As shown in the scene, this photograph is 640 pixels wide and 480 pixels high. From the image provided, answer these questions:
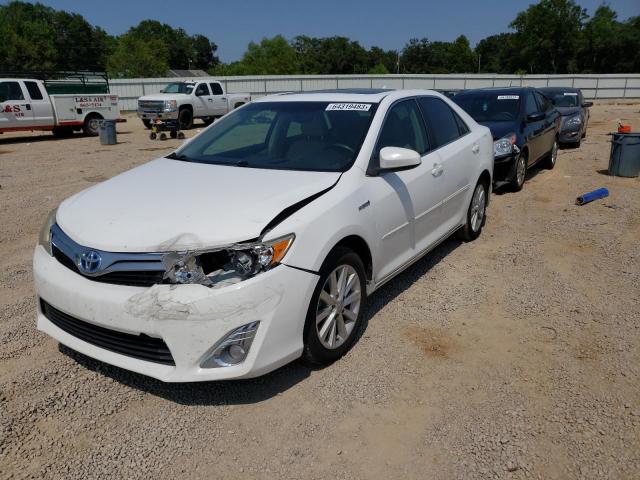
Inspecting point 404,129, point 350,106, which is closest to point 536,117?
point 404,129

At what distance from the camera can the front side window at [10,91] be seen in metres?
16.0

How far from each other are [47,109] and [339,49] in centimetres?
9416

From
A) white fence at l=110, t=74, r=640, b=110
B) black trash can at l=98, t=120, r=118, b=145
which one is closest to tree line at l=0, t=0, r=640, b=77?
white fence at l=110, t=74, r=640, b=110

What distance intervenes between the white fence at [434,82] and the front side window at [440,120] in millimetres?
31304

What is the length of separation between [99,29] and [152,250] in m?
117

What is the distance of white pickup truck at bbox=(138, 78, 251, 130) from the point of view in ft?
65.4

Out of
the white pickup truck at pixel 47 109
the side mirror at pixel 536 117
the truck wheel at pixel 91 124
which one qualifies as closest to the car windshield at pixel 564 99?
the side mirror at pixel 536 117

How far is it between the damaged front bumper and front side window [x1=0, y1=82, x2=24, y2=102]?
16.2 metres

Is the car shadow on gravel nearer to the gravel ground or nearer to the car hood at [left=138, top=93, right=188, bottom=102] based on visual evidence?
the gravel ground

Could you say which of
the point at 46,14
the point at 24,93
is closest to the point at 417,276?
the point at 24,93

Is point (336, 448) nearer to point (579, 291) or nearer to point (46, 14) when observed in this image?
point (579, 291)

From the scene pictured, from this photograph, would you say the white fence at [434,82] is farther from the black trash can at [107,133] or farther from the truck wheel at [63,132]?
the black trash can at [107,133]

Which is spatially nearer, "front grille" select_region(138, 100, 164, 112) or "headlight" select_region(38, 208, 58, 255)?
"headlight" select_region(38, 208, 58, 255)

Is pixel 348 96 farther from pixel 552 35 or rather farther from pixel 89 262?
pixel 552 35
